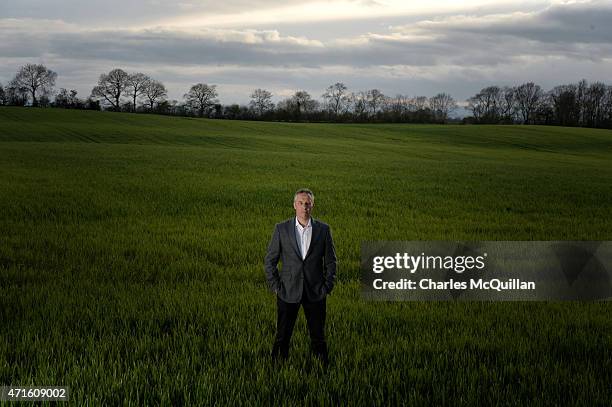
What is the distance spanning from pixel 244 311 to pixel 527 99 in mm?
133180

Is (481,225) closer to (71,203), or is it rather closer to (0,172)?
(71,203)

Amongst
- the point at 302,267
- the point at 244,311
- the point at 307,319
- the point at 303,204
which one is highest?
the point at 303,204

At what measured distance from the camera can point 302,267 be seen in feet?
16.1

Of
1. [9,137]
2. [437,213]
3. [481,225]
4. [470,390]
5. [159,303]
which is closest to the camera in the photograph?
[470,390]

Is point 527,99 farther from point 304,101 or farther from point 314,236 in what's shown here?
point 314,236

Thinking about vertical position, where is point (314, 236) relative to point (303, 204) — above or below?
below

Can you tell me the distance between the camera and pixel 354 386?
5133mm

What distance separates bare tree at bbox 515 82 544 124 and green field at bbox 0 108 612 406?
111 m

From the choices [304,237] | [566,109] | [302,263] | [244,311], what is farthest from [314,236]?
[566,109]

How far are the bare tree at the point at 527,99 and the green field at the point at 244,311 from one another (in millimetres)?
110828

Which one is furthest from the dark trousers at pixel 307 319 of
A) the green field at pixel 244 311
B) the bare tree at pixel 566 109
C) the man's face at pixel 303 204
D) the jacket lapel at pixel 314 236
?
the bare tree at pixel 566 109

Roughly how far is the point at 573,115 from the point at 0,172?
11235cm

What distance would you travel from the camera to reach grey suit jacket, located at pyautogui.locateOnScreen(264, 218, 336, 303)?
490 centimetres

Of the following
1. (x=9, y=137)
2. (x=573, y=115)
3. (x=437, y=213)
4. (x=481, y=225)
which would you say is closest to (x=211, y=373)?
(x=481, y=225)
